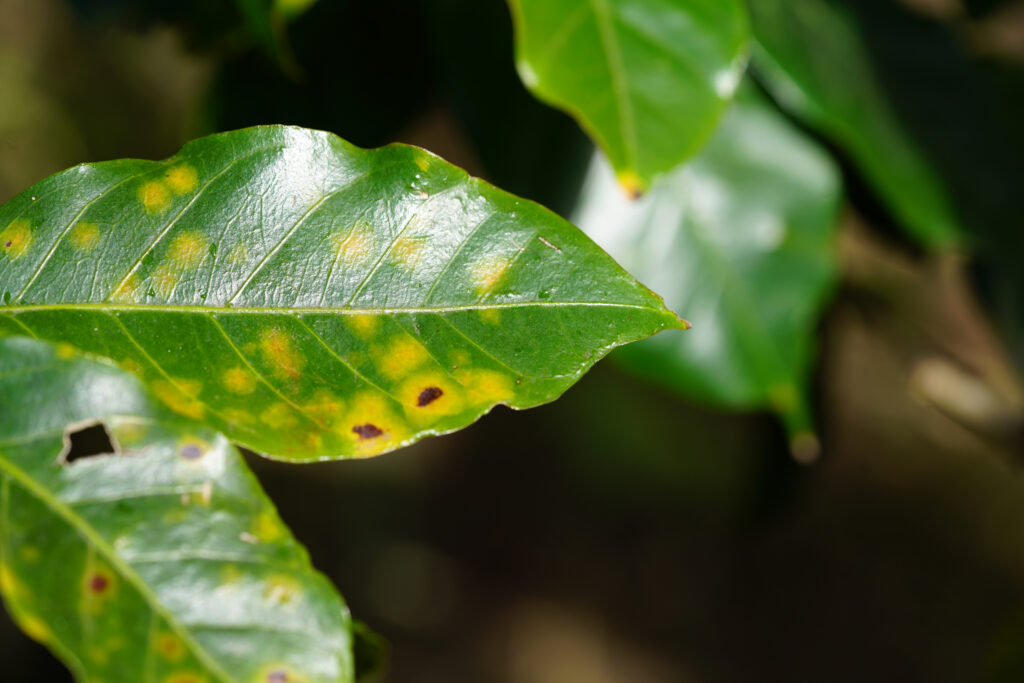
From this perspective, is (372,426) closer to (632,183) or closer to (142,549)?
(142,549)

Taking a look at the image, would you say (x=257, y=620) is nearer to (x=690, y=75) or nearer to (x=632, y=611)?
(x=690, y=75)

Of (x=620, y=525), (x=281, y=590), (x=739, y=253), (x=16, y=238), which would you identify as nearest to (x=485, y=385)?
(x=281, y=590)

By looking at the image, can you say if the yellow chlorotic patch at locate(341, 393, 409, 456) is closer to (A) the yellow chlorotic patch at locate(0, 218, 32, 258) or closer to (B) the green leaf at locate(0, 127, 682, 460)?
(B) the green leaf at locate(0, 127, 682, 460)

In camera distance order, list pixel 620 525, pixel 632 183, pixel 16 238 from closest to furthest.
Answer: pixel 16 238 < pixel 632 183 < pixel 620 525

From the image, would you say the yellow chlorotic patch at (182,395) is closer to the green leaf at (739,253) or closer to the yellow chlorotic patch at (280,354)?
the yellow chlorotic patch at (280,354)

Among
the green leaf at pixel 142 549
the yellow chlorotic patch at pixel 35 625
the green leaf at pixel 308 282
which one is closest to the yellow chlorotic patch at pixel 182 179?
the green leaf at pixel 308 282

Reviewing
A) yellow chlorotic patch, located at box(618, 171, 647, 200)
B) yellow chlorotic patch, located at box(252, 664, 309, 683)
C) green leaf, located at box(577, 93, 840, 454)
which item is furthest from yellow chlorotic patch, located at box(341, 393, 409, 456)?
green leaf, located at box(577, 93, 840, 454)
